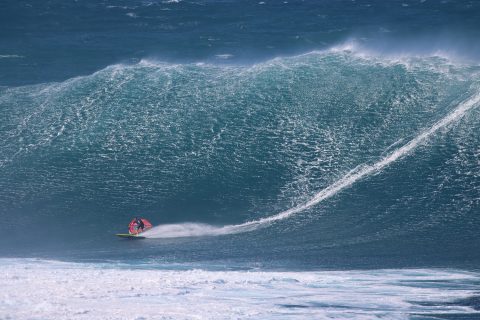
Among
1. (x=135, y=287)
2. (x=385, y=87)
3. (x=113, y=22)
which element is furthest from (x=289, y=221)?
(x=113, y=22)

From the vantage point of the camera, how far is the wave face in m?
35.2

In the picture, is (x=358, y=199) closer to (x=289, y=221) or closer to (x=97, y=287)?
(x=289, y=221)

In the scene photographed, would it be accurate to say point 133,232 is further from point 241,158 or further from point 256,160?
point 256,160

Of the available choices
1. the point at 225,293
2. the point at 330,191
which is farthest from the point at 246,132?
the point at 225,293

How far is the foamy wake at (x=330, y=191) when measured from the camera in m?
36.8

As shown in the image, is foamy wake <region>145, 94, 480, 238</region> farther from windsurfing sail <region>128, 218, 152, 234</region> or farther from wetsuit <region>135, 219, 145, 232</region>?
wetsuit <region>135, 219, 145, 232</region>

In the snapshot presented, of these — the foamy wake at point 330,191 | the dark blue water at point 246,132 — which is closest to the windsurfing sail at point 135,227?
the foamy wake at point 330,191

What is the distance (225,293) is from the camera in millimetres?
26953

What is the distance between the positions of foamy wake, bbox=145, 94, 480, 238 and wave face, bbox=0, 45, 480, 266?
0.34 feet

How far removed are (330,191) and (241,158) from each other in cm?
661

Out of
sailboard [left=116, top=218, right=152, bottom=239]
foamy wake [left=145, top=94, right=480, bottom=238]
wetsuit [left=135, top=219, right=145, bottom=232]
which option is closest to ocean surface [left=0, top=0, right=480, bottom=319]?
foamy wake [left=145, top=94, right=480, bottom=238]

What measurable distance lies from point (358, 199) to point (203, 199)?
886cm

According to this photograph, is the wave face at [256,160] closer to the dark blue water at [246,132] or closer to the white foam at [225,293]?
the dark blue water at [246,132]

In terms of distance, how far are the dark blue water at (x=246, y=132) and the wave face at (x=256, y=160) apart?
4.8 inches
